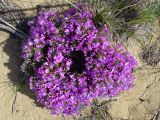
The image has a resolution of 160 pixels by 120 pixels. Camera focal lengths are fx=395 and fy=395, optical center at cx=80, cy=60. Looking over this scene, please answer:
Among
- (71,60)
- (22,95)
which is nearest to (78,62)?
(71,60)

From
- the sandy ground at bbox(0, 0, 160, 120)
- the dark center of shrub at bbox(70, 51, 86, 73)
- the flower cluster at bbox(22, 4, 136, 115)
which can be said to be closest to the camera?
the flower cluster at bbox(22, 4, 136, 115)

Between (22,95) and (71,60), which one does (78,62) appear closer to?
(71,60)

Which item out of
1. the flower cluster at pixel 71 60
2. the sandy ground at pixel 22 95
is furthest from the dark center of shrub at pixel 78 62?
the sandy ground at pixel 22 95

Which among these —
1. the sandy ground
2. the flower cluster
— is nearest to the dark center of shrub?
the flower cluster

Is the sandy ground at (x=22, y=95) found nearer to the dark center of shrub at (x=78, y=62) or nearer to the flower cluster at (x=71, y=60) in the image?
the flower cluster at (x=71, y=60)

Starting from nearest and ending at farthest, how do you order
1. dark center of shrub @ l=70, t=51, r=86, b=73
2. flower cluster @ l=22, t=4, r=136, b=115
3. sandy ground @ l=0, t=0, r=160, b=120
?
1. flower cluster @ l=22, t=4, r=136, b=115
2. dark center of shrub @ l=70, t=51, r=86, b=73
3. sandy ground @ l=0, t=0, r=160, b=120

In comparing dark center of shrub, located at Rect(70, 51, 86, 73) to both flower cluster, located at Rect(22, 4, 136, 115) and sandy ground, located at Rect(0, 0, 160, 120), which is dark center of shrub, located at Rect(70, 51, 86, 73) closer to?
flower cluster, located at Rect(22, 4, 136, 115)

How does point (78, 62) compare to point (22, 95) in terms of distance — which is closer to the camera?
point (78, 62)

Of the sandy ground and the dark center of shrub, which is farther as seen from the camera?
the sandy ground

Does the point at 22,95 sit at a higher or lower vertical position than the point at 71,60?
lower
